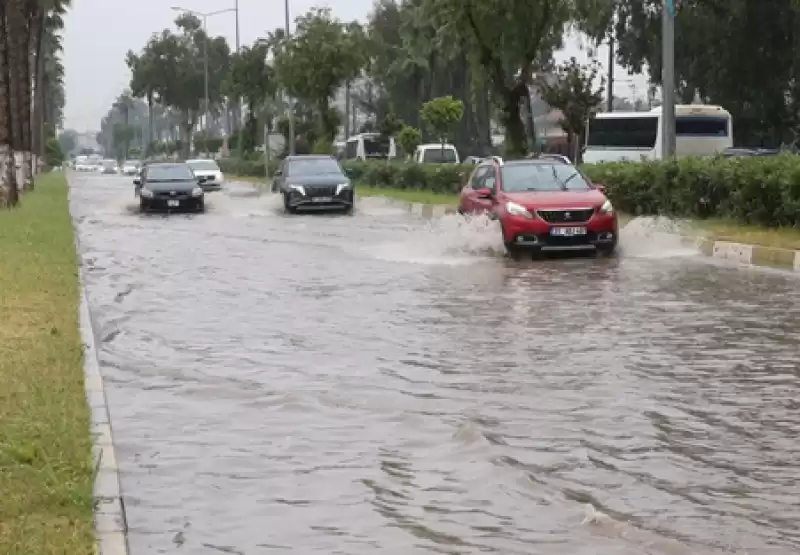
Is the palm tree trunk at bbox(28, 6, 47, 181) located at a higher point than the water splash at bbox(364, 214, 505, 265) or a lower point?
higher

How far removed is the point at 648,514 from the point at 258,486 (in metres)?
2.02

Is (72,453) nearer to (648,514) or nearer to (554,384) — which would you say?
(648,514)

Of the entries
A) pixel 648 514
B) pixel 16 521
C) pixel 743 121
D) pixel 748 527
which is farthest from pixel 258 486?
pixel 743 121

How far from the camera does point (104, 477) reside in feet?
22.2

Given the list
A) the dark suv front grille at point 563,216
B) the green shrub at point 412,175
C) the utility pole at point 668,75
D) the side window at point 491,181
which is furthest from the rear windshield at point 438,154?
the dark suv front grille at point 563,216

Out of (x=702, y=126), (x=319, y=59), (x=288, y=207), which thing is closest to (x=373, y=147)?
(x=319, y=59)

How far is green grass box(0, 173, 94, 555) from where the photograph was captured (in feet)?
19.1

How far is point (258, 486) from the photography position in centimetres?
701

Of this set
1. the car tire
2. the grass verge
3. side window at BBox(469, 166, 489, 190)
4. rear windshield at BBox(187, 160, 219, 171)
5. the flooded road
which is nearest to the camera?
the flooded road

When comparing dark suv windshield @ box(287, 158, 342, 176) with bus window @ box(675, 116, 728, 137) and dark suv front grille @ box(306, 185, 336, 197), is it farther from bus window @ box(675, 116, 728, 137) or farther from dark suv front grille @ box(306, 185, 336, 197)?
bus window @ box(675, 116, 728, 137)

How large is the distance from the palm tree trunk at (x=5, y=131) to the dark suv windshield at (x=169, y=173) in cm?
790

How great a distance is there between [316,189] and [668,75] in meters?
11.8

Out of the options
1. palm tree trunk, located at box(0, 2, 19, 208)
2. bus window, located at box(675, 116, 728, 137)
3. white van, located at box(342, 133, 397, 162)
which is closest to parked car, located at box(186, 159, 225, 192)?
white van, located at box(342, 133, 397, 162)

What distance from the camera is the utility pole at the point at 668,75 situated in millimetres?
26875
